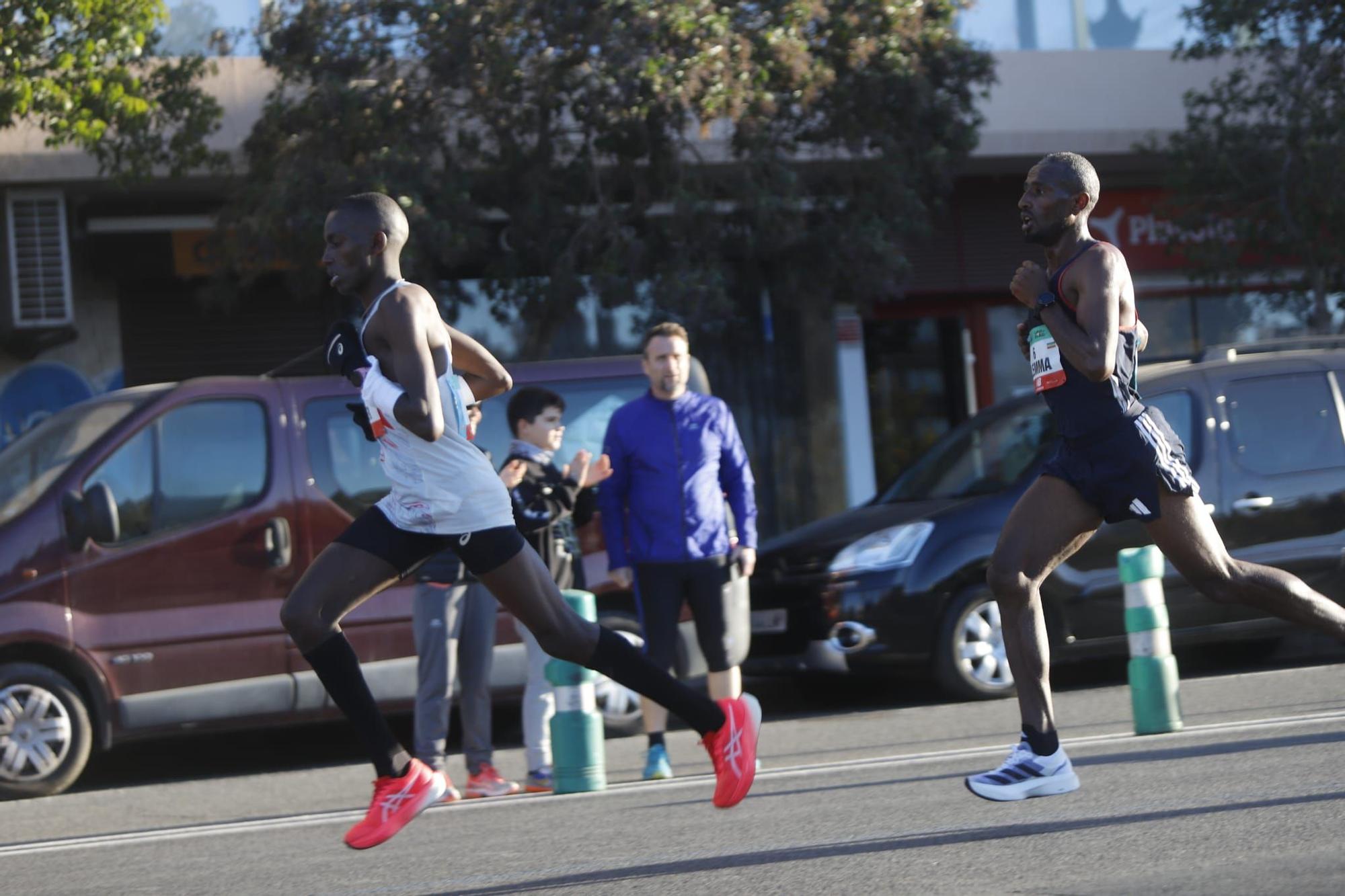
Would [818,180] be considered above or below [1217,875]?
above

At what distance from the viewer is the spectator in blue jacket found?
7625 millimetres

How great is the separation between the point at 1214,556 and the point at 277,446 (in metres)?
5.16

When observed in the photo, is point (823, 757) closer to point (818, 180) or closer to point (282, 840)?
point (282, 840)

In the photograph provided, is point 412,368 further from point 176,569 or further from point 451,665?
point 176,569

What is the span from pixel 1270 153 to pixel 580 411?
7764 millimetres

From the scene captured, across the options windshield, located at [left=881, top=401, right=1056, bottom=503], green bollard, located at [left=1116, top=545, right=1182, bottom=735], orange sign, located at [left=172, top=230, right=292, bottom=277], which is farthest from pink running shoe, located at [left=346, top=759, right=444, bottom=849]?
orange sign, located at [left=172, top=230, right=292, bottom=277]

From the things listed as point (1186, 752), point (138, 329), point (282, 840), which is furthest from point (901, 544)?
point (138, 329)

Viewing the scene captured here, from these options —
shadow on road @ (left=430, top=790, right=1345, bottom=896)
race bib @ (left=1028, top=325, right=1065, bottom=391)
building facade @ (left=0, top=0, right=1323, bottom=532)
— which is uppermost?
building facade @ (left=0, top=0, right=1323, bottom=532)

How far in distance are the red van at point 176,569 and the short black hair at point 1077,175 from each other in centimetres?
454

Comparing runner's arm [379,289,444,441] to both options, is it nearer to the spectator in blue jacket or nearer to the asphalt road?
the asphalt road

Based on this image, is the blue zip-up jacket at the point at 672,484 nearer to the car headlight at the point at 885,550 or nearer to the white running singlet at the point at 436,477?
the car headlight at the point at 885,550

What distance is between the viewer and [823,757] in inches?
311

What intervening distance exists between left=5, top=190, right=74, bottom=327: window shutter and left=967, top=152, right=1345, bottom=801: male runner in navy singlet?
10.7m

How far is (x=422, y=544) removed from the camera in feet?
15.9
